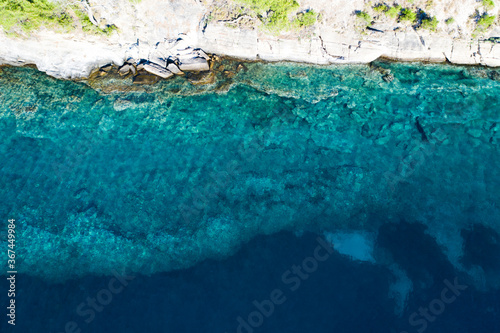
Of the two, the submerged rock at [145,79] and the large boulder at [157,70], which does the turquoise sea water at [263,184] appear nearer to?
the submerged rock at [145,79]

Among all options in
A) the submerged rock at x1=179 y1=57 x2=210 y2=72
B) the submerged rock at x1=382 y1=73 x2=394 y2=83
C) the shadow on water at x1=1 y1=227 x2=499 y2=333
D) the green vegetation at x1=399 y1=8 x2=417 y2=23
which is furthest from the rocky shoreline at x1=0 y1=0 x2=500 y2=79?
the shadow on water at x1=1 y1=227 x2=499 y2=333

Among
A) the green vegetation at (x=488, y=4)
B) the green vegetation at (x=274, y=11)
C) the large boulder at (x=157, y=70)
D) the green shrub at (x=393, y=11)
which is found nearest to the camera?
the green vegetation at (x=488, y=4)

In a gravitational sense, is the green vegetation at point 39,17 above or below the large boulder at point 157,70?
above

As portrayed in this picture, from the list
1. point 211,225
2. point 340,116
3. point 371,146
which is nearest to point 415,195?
point 371,146

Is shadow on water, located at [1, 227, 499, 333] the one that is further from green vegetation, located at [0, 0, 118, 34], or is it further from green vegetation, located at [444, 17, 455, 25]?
green vegetation, located at [0, 0, 118, 34]

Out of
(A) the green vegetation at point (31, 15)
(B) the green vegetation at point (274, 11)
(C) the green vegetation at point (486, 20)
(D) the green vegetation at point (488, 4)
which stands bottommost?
(A) the green vegetation at point (31, 15)

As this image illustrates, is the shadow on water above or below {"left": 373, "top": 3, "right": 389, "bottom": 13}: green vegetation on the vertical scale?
below

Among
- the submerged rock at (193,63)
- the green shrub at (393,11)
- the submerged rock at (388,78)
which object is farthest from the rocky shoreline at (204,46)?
the submerged rock at (388,78)

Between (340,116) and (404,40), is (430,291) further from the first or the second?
(404,40)
